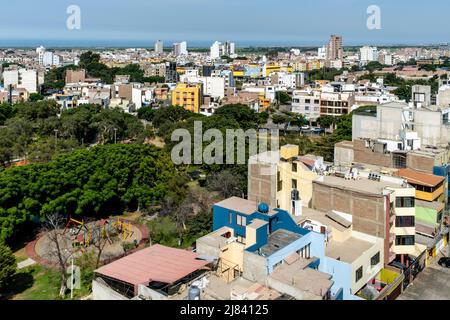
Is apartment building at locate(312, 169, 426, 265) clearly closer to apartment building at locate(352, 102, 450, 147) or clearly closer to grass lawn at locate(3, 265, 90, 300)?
apartment building at locate(352, 102, 450, 147)

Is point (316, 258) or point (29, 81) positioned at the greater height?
point (29, 81)

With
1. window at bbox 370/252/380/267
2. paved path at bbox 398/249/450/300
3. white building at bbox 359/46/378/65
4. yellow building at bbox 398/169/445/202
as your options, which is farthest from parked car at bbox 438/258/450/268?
white building at bbox 359/46/378/65

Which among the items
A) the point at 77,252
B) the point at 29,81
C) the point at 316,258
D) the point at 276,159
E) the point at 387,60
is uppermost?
the point at 387,60

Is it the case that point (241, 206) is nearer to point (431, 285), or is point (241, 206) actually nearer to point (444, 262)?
point (431, 285)
